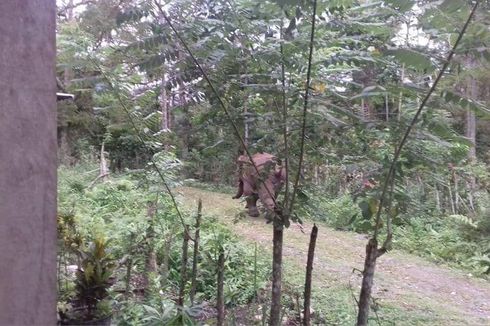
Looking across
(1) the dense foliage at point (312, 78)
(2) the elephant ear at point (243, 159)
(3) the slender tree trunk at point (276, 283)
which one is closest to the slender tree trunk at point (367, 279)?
(1) the dense foliage at point (312, 78)

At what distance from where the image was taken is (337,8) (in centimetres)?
196

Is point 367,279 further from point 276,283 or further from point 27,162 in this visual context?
point 27,162

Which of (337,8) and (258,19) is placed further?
(258,19)

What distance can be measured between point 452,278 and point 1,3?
546 cm

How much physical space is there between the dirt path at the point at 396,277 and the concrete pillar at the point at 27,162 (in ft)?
9.75

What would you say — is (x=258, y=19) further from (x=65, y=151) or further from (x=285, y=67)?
(x=65, y=151)

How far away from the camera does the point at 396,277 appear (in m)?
5.10

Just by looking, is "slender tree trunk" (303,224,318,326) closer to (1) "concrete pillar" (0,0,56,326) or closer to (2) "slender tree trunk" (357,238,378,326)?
(2) "slender tree trunk" (357,238,378,326)

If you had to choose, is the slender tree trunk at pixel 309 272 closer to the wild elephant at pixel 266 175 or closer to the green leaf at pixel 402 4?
the wild elephant at pixel 266 175

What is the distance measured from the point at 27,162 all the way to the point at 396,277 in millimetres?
4615

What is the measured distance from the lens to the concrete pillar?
4.09 ft

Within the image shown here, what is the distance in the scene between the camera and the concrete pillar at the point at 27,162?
1.25 meters

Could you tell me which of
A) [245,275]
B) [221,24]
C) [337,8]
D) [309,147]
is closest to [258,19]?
[221,24]

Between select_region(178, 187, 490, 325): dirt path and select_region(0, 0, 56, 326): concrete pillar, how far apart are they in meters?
2.97
